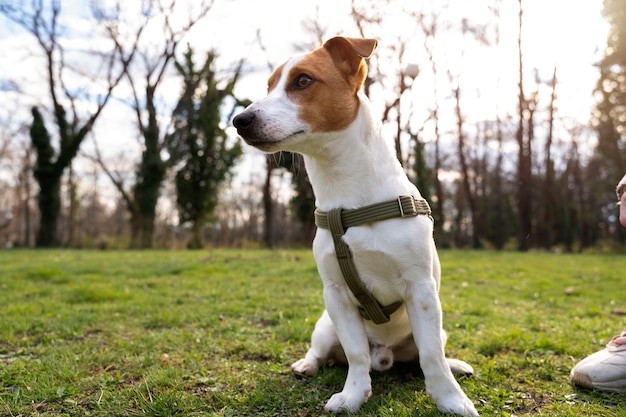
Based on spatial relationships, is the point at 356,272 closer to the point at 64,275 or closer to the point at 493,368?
the point at 493,368

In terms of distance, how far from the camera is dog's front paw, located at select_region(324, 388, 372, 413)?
98.9 inches

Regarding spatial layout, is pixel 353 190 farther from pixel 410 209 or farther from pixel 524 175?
pixel 524 175

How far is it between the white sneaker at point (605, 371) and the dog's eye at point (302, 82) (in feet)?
7.52

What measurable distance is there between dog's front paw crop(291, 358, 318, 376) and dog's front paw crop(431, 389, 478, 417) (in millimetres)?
901

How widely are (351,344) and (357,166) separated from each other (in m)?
0.97

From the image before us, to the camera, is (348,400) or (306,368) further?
(306,368)

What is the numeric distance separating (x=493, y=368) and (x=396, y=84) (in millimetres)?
15167

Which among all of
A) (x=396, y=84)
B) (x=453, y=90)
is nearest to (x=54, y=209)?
(x=396, y=84)

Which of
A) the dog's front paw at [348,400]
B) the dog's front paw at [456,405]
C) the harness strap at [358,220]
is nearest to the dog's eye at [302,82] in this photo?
the harness strap at [358,220]

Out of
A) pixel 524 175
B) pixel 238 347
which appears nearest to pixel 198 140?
pixel 524 175

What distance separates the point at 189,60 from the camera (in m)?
25.4

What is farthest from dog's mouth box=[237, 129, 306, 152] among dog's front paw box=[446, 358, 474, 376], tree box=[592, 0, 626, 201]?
tree box=[592, 0, 626, 201]

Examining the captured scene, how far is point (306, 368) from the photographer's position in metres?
3.12

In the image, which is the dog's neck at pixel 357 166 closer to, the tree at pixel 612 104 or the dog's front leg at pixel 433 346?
the dog's front leg at pixel 433 346
